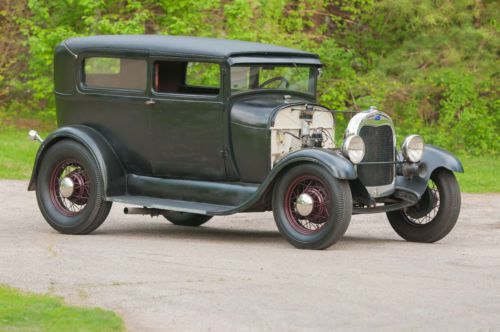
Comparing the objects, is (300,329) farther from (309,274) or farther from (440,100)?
(440,100)

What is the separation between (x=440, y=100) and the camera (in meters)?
21.9

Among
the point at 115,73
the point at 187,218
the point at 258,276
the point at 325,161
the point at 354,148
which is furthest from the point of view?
the point at 187,218

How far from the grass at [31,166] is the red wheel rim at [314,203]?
5910 millimetres

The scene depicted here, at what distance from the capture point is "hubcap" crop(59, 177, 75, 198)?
10.7 m

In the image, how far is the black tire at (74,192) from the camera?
1055 centimetres

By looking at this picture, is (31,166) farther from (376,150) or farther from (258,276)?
(258,276)

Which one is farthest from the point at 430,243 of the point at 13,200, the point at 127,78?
the point at 13,200

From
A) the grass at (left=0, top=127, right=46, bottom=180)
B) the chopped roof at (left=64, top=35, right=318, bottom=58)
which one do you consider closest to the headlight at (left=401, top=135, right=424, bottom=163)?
the chopped roof at (left=64, top=35, right=318, bottom=58)

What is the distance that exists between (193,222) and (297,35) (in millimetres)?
10836

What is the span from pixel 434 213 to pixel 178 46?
2.84 meters

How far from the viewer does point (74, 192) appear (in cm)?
1071

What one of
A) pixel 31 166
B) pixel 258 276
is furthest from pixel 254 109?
pixel 31 166

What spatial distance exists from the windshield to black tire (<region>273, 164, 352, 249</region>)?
113 centimetres

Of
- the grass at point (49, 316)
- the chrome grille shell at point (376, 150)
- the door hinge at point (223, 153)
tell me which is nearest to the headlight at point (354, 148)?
the chrome grille shell at point (376, 150)
